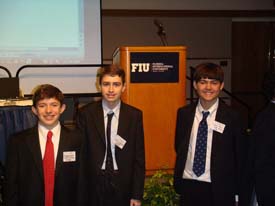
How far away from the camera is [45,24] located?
4.56 m

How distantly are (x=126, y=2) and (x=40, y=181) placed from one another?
5.23 m

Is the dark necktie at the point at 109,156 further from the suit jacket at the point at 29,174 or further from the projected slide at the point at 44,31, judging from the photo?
the projected slide at the point at 44,31

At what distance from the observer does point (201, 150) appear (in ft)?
7.77

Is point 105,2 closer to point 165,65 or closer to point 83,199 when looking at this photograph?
point 165,65

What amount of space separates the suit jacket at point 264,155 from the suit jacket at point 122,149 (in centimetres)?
67

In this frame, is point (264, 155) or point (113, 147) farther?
point (113, 147)

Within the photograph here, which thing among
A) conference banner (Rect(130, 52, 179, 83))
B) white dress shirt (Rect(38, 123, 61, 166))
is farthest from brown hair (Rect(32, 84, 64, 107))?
conference banner (Rect(130, 52, 179, 83))

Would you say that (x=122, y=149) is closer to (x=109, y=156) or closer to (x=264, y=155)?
(x=109, y=156)

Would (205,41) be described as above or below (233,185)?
above

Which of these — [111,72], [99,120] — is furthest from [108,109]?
[111,72]

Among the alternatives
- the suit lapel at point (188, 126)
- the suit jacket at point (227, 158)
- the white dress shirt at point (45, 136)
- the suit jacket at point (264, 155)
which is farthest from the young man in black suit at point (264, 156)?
the white dress shirt at point (45, 136)

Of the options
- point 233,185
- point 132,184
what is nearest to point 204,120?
point 233,185

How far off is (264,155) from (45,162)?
47.6 inches

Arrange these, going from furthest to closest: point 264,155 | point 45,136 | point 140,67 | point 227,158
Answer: point 140,67 → point 227,158 → point 45,136 → point 264,155
